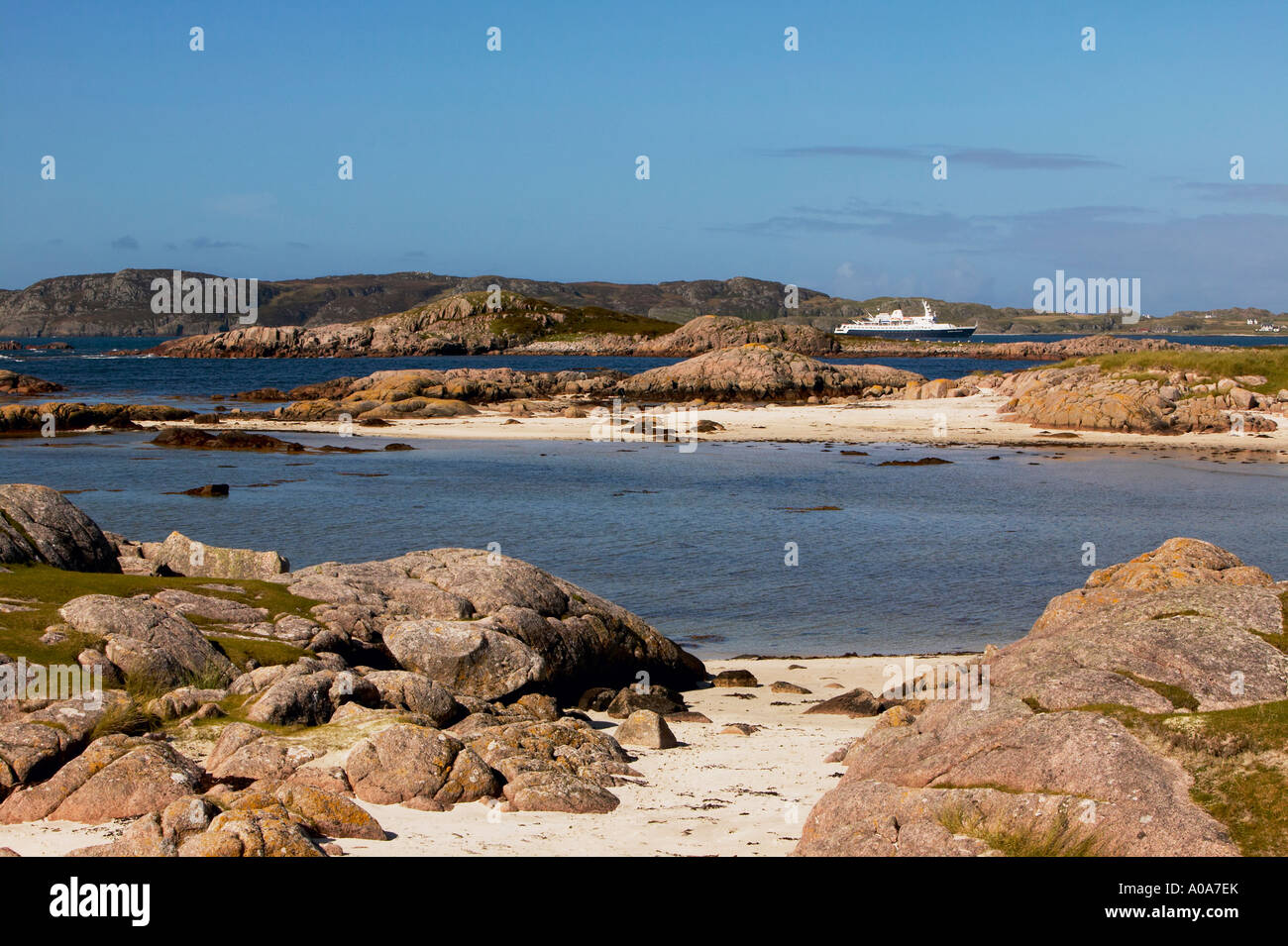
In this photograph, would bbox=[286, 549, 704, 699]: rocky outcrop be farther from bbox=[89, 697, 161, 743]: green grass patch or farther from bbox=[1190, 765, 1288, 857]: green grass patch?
bbox=[1190, 765, 1288, 857]: green grass patch

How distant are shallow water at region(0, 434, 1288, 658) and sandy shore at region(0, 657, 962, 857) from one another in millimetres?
5377

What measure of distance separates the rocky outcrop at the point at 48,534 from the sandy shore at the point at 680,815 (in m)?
6.21

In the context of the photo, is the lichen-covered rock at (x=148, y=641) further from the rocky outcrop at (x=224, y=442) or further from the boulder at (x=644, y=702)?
the rocky outcrop at (x=224, y=442)

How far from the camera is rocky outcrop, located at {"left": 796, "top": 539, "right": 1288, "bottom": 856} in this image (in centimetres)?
713

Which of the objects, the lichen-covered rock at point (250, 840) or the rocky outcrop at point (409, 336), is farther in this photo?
the rocky outcrop at point (409, 336)

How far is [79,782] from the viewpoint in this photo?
8977mm

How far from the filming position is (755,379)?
276ft

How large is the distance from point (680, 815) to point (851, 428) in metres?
53.1

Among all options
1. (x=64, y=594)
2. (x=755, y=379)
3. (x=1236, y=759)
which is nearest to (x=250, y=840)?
(x=64, y=594)

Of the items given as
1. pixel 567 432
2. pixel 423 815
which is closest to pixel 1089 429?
pixel 567 432

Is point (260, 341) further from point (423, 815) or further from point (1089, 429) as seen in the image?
point (423, 815)

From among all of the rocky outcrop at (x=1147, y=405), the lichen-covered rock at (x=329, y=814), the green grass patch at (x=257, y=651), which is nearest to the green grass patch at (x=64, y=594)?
the green grass patch at (x=257, y=651)

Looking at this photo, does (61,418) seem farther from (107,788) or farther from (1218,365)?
(1218,365)

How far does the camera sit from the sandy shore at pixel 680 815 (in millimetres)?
Answer: 8445
